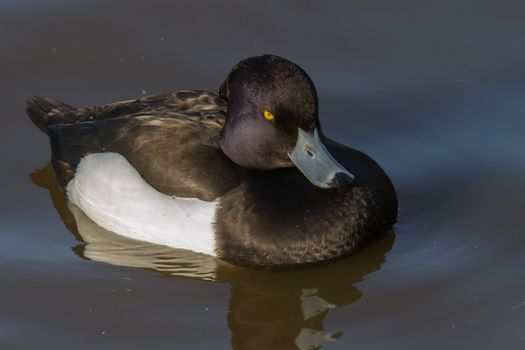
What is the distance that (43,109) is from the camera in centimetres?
756

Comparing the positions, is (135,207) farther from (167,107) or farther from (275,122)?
(275,122)

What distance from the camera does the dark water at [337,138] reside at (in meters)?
6.11

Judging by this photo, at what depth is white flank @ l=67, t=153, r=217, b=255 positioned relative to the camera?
6.57 meters

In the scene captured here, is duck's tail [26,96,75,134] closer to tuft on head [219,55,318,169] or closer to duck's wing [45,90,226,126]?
duck's wing [45,90,226,126]

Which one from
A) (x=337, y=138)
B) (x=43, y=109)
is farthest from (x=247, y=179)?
(x=43, y=109)

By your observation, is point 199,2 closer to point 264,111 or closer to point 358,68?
point 358,68

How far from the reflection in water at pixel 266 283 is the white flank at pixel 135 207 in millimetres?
80

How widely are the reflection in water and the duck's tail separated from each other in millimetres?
813

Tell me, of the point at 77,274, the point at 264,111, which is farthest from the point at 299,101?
the point at 77,274

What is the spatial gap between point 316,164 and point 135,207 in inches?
43.2

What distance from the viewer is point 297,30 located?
8.88 metres

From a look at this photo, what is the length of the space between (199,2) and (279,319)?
361 cm

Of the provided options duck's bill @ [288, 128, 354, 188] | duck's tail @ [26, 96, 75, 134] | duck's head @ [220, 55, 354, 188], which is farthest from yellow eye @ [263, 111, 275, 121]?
duck's tail @ [26, 96, 75, 134]

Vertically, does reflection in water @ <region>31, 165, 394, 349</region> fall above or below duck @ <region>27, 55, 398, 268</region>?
below
